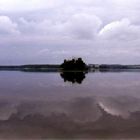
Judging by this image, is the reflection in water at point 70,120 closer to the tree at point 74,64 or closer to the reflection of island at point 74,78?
the reflection of island at point 74,78

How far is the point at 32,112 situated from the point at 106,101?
23.2 feet

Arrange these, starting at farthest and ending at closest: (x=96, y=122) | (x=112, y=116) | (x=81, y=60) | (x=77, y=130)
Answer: (x=81, y=60) < (x=112, y=116) < (x=96, y=122) < (x=77, y=130)

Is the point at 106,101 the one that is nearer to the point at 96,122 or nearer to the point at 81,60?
the point at 96,122

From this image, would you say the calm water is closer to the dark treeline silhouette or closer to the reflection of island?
the reflection of island

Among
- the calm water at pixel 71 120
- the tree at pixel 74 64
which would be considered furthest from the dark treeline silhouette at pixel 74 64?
the calm water at pixel 71 120

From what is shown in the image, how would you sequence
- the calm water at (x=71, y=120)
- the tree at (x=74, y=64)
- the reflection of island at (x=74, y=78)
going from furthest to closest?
the tree at (x=74, y=64)
the reflection of island at (x=74, y=78)
the calm water at (x=71, y=120)

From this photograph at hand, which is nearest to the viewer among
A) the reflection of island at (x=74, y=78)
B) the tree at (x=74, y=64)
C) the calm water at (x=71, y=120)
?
the calm water at (x=71, y=120)

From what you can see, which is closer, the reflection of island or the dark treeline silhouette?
the reflection of island

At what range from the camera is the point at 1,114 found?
1906 centimetres

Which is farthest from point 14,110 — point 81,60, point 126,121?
point 81,60

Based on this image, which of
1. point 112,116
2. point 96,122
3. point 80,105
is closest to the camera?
point 96,122

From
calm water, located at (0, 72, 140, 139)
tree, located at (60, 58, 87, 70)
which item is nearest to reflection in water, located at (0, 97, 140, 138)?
calm water, located at (0, 72, 140, 139)

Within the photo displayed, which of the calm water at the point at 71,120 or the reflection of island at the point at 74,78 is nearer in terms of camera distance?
the calm water at the point at 71,120

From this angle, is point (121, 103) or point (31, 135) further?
point (121, 103)
